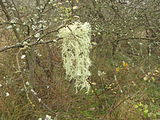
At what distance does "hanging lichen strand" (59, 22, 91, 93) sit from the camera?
192cm

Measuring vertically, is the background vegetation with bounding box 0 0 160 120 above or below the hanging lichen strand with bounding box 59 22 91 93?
below

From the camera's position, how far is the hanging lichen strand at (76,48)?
1.92 m

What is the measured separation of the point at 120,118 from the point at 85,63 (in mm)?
1476

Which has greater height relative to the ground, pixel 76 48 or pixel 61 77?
pixel 76 48

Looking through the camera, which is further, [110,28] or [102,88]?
[102,88]

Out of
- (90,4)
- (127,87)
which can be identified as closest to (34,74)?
(127,87)

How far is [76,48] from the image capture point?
79.8 inches

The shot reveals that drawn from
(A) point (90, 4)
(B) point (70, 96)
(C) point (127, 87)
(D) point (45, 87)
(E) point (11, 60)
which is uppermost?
(A) point (90, 4)

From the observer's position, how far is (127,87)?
4.27 metres

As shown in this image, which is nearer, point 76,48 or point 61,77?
point 76,48

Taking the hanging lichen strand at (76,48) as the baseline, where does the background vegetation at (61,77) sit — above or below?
below

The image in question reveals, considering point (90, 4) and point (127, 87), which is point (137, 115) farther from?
point (90, 4)

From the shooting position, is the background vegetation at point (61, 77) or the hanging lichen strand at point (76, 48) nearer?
the hanging lichen strand at point (76, 48)

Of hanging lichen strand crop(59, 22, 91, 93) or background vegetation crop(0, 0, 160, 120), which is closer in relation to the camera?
hanging lichen strand crop(59, 22, 91, 93)
